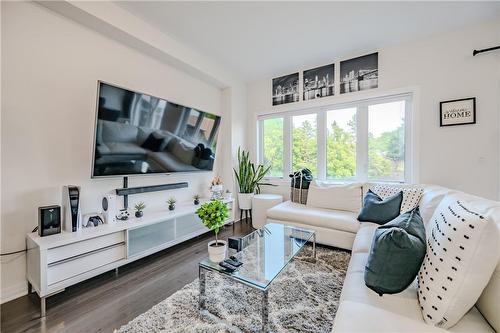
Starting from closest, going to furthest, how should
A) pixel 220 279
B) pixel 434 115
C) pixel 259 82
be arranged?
pixel 220 279 → pixel 434 115 → pixel 259 82

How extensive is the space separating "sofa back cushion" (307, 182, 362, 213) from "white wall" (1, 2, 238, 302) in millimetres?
2610

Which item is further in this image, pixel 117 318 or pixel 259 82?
pixel 259 82

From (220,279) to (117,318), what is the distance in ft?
2.64

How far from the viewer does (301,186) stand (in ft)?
10.7

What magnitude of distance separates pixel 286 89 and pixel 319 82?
0.60 meters

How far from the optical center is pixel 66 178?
79.0 inches

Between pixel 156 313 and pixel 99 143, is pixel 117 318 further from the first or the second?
pixel 99 143

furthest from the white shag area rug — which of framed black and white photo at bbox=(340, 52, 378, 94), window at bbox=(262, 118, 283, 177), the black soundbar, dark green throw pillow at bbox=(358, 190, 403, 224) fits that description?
framed black and white photo at bbox=(340, 52, 378, 94)

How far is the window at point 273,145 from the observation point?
4.05 meters

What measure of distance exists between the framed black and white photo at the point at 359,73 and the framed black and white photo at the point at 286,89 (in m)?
0.77

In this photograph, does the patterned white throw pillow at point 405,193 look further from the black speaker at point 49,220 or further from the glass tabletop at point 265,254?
the black speaker at point 49,220

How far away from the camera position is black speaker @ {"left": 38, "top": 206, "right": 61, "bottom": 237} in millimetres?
1670

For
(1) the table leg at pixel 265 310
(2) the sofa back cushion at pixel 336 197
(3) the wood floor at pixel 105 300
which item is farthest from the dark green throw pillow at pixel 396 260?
(2) the sofa back cushion at pixel 336 197

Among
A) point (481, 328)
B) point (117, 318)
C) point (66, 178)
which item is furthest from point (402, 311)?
point (66, 178)
